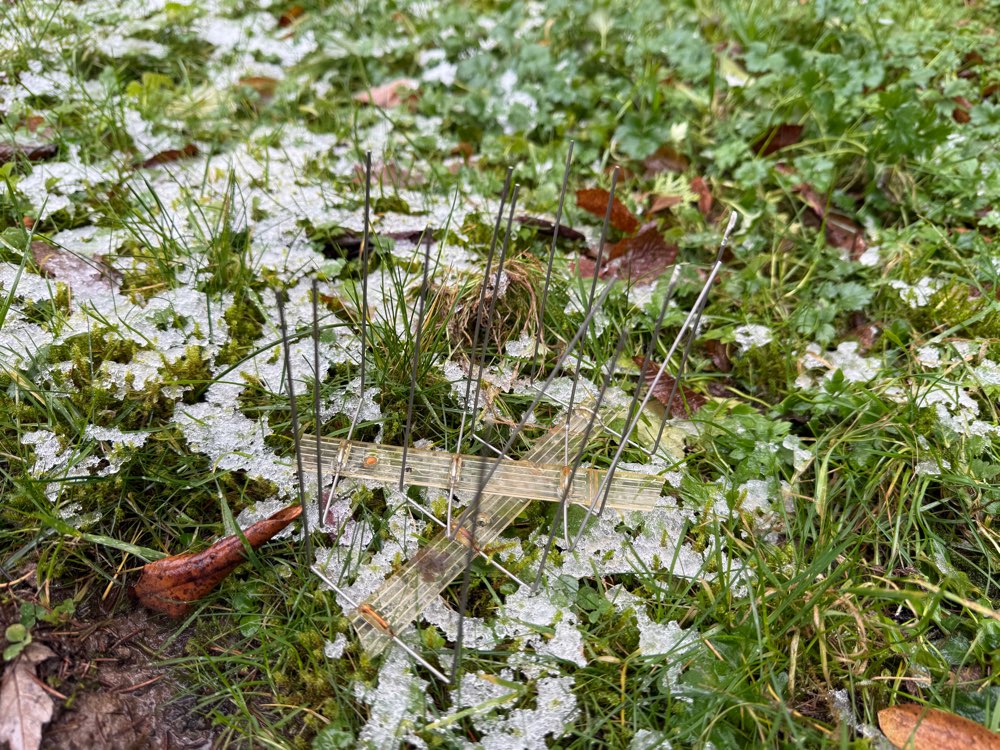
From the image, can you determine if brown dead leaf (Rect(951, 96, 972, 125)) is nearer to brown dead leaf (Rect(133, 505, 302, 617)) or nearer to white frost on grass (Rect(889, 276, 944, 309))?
white frost on grass (Rect(889, 276, 944, 309))

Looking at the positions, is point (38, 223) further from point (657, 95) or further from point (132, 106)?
point (657, 95)

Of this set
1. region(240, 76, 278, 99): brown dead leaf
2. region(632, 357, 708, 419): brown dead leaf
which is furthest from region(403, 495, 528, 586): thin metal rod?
region(240, 76, 278, 99): brown dead leaf

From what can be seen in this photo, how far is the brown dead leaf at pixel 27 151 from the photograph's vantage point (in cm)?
236

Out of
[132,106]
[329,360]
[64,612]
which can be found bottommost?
[64,612]

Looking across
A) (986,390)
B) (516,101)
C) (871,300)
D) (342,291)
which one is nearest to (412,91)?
(516,101)

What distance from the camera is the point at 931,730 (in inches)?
55.8

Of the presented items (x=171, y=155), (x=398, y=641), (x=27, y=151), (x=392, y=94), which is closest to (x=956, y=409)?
(x=398, y=641)

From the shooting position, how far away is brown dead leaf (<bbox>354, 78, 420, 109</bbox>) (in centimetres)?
303

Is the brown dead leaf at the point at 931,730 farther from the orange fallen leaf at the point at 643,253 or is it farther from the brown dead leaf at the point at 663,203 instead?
the brown dead leaf at the point at 663,203

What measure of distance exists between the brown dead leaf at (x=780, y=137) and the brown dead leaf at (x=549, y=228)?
0.78 meters

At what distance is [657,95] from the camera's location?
2.76m

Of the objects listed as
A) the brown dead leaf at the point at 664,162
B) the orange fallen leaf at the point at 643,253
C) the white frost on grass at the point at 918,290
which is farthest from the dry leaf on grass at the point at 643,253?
A: the white frost on grass at the point at 918,290

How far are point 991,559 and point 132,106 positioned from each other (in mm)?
2913

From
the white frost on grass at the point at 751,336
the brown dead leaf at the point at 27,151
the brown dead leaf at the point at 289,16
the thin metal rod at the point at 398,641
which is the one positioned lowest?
the thin metal rod at the point at 398,641
